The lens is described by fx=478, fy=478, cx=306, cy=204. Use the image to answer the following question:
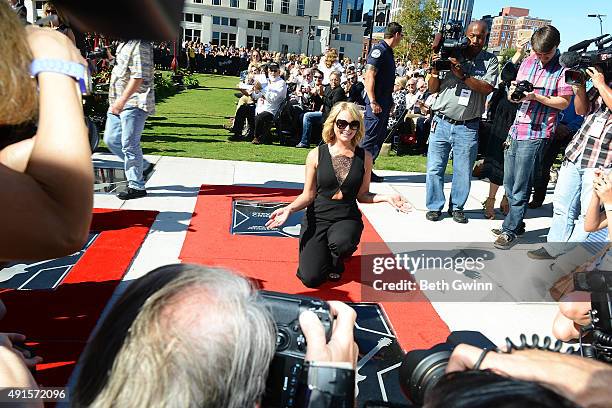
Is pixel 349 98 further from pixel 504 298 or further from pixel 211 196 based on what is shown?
pixel 504 298

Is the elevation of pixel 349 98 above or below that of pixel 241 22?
below

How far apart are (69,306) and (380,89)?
4660 millimetres

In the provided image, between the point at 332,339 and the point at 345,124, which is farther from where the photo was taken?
the point at 345,124

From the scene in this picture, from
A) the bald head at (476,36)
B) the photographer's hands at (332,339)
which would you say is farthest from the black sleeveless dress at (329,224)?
the photographer's hands at (332,339)

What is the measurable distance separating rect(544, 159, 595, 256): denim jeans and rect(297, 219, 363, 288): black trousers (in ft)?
5.97

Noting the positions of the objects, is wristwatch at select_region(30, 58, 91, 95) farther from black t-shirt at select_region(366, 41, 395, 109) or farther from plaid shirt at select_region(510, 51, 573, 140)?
black t-shirt at select_region(366, 41, 395, 109)

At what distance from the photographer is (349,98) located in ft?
31.4

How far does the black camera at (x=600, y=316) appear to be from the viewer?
75.5 inches

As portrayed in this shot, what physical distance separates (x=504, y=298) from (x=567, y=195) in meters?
1.10

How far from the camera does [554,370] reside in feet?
3.54

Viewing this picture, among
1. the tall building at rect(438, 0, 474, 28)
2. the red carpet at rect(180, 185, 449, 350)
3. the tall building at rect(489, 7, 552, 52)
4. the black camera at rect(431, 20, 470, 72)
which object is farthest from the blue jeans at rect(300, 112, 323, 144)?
the tall building at rect(489, 7, 552, 52)

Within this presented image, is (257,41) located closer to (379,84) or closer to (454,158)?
(379,84)

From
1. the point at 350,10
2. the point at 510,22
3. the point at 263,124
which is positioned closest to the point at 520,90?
the point at 263,124

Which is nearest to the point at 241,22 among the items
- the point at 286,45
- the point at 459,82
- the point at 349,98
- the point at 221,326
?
the point at 286,45
